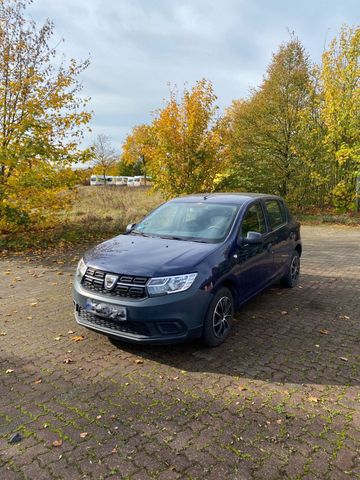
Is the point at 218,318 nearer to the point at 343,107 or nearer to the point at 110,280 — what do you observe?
the point at 110,280

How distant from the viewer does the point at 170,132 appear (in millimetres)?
13930

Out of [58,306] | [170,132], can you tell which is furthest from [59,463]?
[170,132]

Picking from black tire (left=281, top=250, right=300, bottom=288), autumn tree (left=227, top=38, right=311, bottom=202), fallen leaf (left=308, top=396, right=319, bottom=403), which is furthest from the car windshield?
autumn tree (left=227, top=38, right=311, bottom=202)

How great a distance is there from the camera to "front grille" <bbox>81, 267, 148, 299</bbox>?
3.48 metres

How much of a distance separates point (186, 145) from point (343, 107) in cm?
889

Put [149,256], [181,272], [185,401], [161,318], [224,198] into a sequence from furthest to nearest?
1. [224,198]
2. [149,256]
3. [181,272]
4. [161,318]
5. [185,401]

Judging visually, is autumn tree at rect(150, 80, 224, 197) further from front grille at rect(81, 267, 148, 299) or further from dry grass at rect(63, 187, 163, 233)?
front grille at rect(81, 267, 148, 299)

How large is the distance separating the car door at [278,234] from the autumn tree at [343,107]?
514 inches

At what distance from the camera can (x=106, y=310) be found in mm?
3604

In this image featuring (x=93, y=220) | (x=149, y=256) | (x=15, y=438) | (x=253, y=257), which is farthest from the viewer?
(x=93, y=220)

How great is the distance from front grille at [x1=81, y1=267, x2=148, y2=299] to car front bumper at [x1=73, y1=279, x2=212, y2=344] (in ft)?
0.17

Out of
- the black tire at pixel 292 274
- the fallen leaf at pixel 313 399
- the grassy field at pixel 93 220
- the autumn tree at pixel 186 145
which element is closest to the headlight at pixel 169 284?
the fallen leaf at pixel 313 399

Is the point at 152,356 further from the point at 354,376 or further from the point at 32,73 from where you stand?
the point at 32,73

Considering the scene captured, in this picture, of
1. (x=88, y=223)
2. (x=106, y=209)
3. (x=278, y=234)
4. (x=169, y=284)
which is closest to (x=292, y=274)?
(x=278, y=234)
